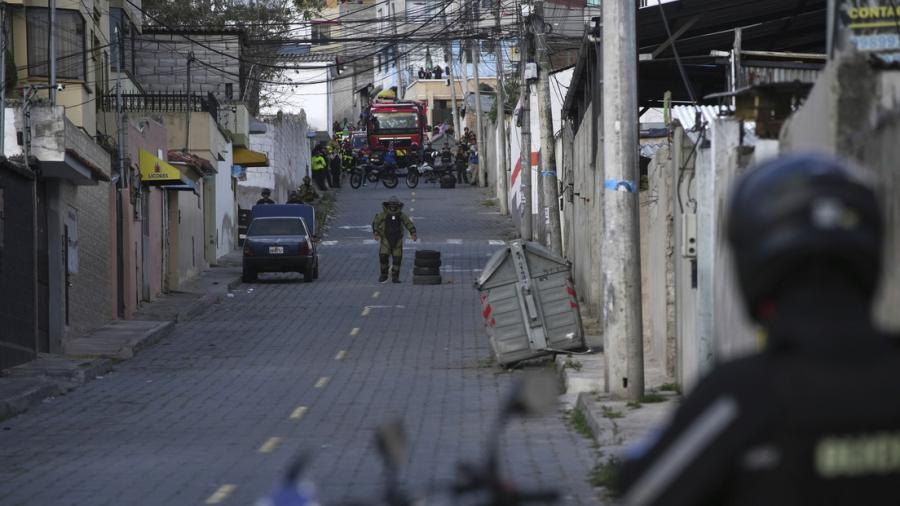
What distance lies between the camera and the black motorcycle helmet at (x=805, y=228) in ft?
8.64

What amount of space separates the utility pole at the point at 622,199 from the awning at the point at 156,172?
17.8 m

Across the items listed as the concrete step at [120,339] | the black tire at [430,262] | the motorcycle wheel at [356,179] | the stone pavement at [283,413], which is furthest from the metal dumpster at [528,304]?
the motorcycle wheel at [356,179]

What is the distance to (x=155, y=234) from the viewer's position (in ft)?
109

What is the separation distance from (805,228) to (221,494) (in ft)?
27.5

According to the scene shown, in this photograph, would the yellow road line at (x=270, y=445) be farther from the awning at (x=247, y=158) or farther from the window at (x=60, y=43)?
the awning at (x=247, y=158)

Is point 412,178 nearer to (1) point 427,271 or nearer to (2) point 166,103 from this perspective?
(2) point 166,103

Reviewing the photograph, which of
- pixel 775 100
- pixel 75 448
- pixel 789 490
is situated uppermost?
pixel 775 100

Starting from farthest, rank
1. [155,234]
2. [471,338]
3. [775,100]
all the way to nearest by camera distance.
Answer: [155,234], [471,338], [775,100]

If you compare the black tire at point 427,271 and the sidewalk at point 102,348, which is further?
the black tire at point 427,271

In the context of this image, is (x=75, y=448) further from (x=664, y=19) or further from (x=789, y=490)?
(x=789, y=490)

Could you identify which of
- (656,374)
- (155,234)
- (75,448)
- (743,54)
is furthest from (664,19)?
(155,234)

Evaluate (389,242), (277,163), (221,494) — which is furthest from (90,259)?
(277,163)

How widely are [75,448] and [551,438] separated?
4313 millimetres

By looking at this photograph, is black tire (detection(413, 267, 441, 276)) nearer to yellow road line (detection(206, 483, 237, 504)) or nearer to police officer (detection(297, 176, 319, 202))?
police officer (detection(297, 176, 319, 202))
